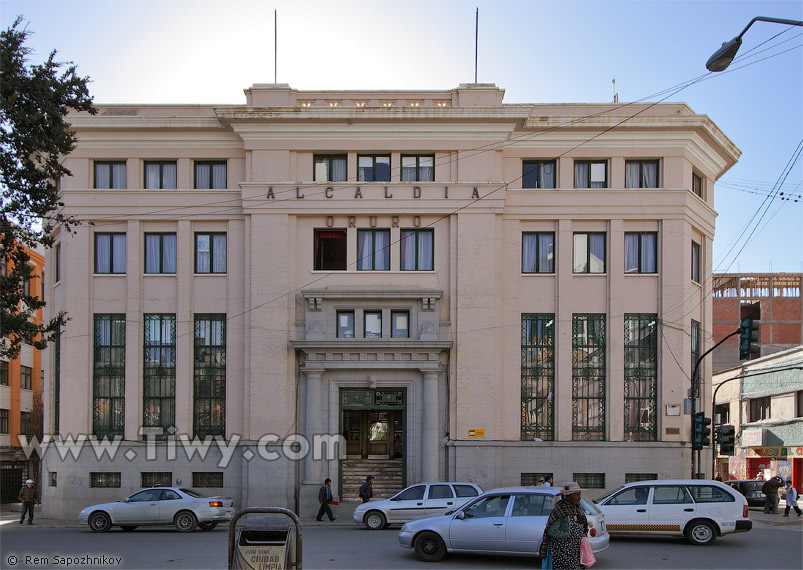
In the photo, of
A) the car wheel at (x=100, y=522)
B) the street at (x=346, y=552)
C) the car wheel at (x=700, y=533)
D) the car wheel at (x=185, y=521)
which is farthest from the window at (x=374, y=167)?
the car wheel at (x=700, y=533)

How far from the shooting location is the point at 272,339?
104 feet

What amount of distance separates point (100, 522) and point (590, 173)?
20555 mm

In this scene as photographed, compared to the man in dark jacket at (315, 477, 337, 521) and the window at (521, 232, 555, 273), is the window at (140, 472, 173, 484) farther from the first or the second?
the window at (521, 232, 555, 273)

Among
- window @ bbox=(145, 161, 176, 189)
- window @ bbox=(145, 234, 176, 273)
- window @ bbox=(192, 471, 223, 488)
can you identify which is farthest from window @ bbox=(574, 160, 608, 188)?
window @ bbox=(192, 471, 223, 488)

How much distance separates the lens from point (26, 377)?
54188 mm

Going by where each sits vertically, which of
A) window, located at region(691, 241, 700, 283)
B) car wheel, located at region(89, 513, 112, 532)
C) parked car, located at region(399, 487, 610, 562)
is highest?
window, located at region(691, 241, 700, 283)

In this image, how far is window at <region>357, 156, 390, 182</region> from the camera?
32.5 meters

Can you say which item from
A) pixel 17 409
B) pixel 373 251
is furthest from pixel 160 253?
pixel 17 409

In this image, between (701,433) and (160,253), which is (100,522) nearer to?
(160,253)

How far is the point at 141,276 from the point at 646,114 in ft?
64.4

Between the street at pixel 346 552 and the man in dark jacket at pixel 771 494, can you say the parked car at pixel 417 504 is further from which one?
the man in dark jacket at pixel 771 494

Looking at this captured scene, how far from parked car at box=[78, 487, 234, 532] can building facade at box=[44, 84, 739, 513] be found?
19.3 feet

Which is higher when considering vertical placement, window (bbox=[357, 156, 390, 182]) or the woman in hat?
window (bbox=[357, 156, 390, 182])

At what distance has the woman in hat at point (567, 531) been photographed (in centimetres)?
1187
